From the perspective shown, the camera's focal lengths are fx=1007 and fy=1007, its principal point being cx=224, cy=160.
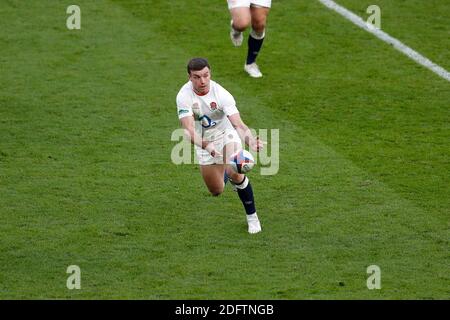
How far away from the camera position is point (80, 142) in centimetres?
1181

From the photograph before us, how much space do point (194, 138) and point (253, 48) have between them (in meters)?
4.34

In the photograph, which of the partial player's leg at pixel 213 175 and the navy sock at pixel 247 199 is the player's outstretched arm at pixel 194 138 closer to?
the partial player's leg at pixel 213 175

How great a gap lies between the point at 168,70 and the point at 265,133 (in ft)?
7.96

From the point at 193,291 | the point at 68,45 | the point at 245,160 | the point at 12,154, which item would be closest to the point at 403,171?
the point at 245,160

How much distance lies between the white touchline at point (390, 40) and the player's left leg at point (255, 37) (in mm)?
2188

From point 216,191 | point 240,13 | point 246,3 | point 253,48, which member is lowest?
Answer: point 216,191

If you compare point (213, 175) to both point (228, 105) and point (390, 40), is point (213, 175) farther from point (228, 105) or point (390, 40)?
point (390, 40)

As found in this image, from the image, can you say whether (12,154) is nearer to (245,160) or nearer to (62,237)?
(62,237)

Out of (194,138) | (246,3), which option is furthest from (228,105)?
(246,3)

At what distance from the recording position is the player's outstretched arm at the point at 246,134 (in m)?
8.69

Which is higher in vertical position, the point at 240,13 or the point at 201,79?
the point at 240,13

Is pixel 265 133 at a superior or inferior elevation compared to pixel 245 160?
superior

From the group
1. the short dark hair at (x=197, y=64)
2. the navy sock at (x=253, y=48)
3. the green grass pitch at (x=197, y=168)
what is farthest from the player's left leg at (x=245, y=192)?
the navy sock at (x=253, y=48)

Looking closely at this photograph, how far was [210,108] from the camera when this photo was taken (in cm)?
956
